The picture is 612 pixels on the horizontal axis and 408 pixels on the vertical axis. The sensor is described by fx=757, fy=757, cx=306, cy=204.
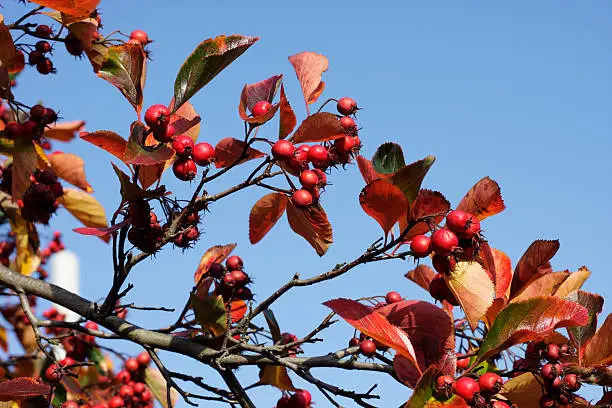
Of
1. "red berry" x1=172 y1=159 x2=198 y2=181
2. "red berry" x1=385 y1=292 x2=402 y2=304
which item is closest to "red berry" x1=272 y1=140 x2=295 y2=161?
"red berry" x1=172 y1=159 x2=198 y2=181

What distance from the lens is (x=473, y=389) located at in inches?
62.5

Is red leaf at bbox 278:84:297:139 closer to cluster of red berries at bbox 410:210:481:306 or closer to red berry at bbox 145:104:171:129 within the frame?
red berry at bbox 145:104:171:129

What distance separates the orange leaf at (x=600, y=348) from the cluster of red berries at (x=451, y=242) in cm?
38

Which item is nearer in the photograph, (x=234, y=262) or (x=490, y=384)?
(x=490, y=384)

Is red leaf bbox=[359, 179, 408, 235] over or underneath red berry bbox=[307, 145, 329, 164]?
underneath

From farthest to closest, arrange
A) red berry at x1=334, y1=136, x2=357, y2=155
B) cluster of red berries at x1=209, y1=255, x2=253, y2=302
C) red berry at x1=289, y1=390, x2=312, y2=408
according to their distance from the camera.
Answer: cluster of red berries at x1=209, y1=255, x2=253, y2=302 < red berry at x1=289, y1=390, x2=312, y2=408 < red berry at x1=334, y1=136, x2=357, y2=155

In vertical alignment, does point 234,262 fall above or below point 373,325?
above

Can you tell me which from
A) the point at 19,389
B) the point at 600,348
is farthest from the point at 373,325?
the point at 19,389

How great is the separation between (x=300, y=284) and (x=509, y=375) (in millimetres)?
546

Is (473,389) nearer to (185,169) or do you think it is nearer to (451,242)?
(451,242)

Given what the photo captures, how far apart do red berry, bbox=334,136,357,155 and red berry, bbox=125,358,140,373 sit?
203cm

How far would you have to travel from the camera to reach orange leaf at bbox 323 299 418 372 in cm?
168

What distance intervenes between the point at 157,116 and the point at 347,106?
0.51 meters

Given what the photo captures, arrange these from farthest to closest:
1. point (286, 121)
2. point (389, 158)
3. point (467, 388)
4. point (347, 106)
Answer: point (347, 106), point (286, 121), point (389, 158), point (467, 388)
